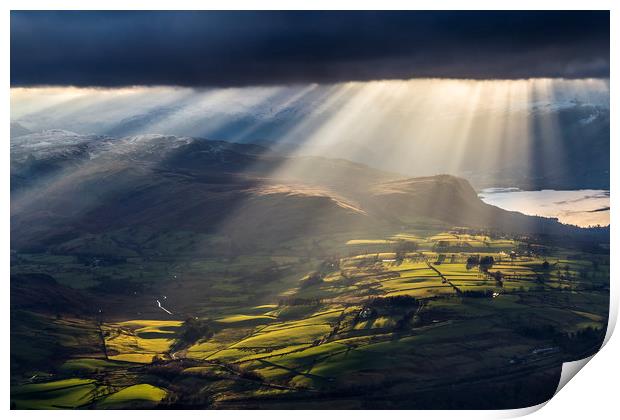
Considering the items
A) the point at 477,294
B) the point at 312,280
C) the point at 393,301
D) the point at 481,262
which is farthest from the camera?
the point at 312,280

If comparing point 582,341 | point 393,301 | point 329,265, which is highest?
point 329,265

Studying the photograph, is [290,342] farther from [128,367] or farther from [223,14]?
[223,14]

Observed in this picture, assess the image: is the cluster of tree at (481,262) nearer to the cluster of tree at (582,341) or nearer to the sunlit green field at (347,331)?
the sunlit green field at (347,331)

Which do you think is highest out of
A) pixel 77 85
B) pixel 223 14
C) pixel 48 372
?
pixel 223 14

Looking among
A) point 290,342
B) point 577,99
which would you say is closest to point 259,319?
point 290,342

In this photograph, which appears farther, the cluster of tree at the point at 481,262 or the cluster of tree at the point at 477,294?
the cluster of tree at the point at 481,262

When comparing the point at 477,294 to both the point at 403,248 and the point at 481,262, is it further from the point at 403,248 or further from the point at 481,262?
the point at 403,248

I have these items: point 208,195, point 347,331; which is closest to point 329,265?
point 347,331

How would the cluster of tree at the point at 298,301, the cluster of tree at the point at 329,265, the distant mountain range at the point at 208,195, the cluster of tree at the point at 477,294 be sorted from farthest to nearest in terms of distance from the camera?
the distant mountain range at the point at 208,195
the cluster of tree at the point at 329,265
the cluster of tree at the point at 298,301
the cluster of tree at the point at 477,294

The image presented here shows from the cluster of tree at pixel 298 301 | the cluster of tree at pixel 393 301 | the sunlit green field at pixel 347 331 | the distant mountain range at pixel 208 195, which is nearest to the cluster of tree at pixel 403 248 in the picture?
the sunlit green field at pixel 347 331
